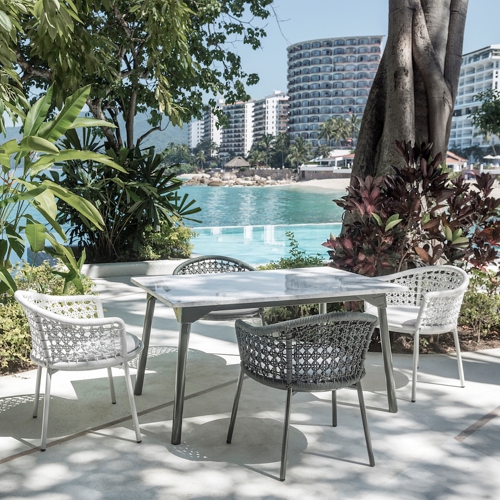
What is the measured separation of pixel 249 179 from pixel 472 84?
5813cm

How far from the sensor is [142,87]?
9.46m

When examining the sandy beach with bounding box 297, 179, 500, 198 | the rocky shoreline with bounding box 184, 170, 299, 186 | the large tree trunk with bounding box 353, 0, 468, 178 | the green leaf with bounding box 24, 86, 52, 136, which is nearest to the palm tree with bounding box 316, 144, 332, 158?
the rocky shoreline with bounding box 184, 170, 299, 186

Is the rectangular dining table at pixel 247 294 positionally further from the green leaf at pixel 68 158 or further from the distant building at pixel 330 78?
the distant building at pixel 330 78

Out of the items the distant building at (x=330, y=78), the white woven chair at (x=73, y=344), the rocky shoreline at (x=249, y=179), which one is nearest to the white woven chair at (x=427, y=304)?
the white woven chair at (x=73, y=344)

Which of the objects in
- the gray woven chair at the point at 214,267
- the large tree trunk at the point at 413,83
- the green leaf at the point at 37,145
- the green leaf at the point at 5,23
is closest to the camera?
the green leaf at the point at 5,23

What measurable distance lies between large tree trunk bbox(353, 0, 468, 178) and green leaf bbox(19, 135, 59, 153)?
3.26 metres

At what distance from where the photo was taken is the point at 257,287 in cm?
352

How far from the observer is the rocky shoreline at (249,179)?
6850 cm

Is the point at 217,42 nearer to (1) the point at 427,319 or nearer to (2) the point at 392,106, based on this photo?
(2) the point at 392,106

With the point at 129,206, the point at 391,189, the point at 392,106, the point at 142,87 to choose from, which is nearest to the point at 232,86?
the point at 142,87

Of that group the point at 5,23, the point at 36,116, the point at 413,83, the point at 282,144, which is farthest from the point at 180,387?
the point at 282,144

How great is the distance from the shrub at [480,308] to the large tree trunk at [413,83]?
1.17 metres

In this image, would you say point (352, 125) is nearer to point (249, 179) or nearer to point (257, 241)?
point (249, 179)

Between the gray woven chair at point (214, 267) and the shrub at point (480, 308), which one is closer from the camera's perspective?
the gray woven chair at point (214, 267)
